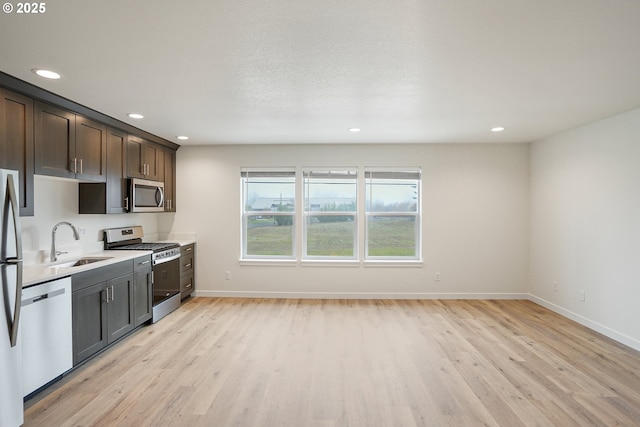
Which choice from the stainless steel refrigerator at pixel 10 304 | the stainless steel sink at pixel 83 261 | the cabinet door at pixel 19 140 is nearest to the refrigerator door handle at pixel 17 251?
the stainless steel refrigerator at pixel 10 304

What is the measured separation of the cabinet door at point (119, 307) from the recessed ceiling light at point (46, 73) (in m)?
1.92

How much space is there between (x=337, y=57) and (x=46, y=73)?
2221 mm

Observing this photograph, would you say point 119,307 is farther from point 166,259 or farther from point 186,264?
point 186,264

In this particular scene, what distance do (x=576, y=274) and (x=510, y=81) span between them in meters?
3.05

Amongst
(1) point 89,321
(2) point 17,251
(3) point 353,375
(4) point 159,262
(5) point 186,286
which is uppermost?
(2) point 17,251

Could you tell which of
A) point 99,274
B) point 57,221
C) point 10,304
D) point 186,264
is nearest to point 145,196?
point 57,221

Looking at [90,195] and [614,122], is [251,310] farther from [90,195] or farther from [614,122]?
[614,122]

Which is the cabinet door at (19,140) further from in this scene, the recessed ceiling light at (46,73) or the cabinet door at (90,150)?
the cabinet door at (90,150)

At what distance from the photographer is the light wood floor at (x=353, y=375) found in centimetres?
235

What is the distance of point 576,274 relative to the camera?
169 inches

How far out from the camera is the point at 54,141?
3.08 meters

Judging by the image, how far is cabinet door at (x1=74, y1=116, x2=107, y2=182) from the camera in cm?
340

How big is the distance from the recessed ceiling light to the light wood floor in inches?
98.3

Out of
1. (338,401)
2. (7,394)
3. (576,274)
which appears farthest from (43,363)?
(576,274)
